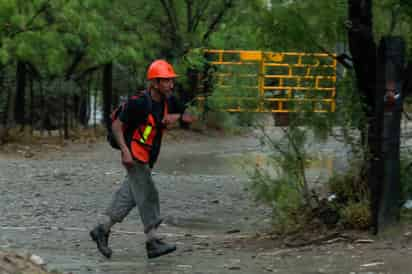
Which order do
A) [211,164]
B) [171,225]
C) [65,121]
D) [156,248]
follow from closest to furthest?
[156,248] < [171,225] < [211,164] < [65,121]

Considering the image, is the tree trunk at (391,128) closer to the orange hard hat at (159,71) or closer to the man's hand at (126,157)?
the orange hard hat at (159,71)

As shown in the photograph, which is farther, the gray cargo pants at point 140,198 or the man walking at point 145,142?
the gray cargo pants at point 140,198

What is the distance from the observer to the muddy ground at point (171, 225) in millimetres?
7473

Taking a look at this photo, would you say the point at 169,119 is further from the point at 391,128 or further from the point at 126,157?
the point at 391,128

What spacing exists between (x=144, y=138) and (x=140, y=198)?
54 cm

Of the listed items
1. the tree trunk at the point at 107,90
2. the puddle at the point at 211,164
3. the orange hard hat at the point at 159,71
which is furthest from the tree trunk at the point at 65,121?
the orange hard hat at the point at 159,71

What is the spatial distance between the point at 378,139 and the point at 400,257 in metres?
1.15

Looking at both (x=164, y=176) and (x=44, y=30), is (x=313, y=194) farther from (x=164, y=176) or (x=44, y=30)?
(x=44, y=30)

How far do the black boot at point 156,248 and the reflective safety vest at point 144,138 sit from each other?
0.72m

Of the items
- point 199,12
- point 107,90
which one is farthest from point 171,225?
point 199,12

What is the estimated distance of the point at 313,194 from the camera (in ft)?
→ 28.9

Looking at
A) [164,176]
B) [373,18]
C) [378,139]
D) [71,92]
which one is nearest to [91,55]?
[71,92]

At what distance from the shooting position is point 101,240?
27.2 ft

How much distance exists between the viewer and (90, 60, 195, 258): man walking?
26.4ft
